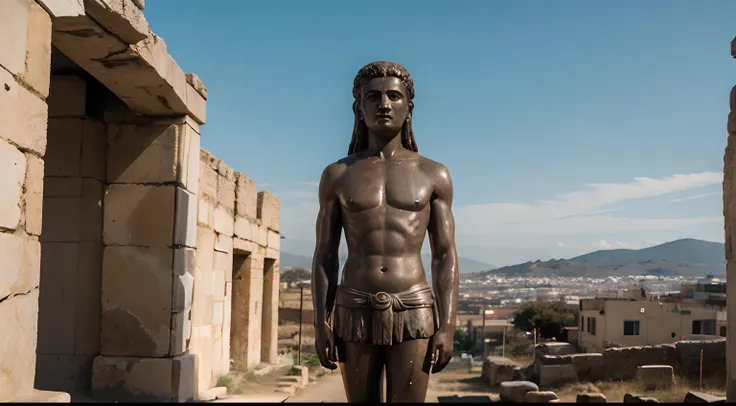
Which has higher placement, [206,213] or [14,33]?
[14,33]

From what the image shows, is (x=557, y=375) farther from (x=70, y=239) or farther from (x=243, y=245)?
(x=70, y=239)

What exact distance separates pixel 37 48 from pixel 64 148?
299 cm

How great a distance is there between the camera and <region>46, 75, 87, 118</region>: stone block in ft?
23.1

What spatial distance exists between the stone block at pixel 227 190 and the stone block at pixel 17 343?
5865mm

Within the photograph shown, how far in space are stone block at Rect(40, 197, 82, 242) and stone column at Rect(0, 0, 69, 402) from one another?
107 inches

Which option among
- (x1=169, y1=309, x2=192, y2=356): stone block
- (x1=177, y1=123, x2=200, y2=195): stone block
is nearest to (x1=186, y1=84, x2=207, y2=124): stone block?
(x1=177, y1=123, x2=200, y2=195): stone block

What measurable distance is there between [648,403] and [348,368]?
26.6 feet

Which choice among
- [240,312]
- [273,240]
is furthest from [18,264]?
[273,240]

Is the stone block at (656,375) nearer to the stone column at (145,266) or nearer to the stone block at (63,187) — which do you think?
the stone column at (145,266)

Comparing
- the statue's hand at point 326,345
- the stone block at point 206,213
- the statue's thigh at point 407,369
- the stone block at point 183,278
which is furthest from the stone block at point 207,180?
the statue's thigh at point 407,369

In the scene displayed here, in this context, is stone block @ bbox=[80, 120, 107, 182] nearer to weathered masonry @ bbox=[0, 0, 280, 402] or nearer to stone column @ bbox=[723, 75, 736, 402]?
weathered masonry @ bbox=[0, 0, 280, 402]

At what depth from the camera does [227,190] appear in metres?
10.8

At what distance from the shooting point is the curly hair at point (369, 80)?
4230 millimetres

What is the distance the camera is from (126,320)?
6.88m
